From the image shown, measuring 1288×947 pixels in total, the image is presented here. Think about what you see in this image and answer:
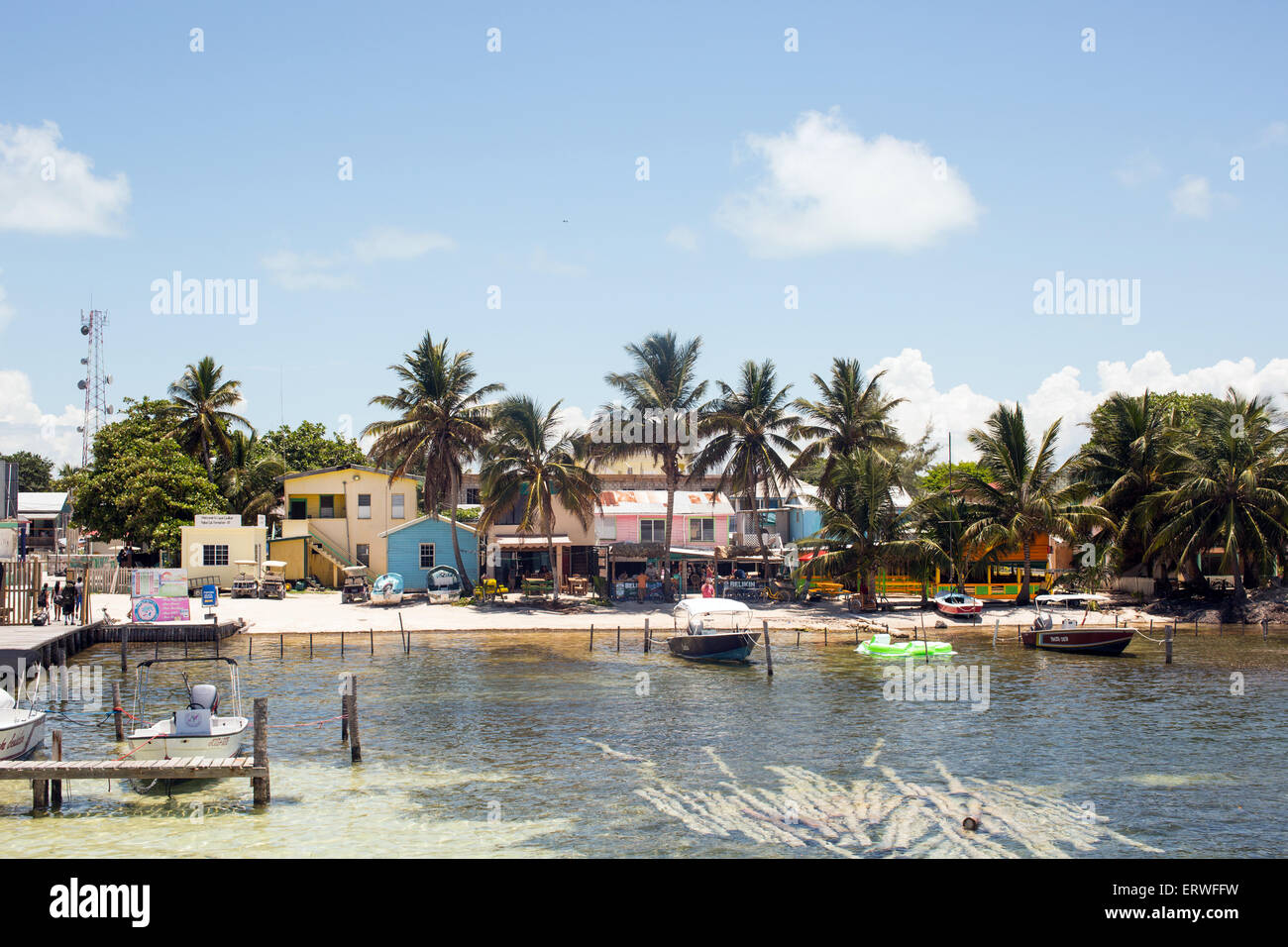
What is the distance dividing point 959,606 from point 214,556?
4503cm

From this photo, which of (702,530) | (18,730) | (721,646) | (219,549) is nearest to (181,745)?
(18,730)

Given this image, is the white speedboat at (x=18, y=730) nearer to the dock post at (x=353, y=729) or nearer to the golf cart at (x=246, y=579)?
the dock post at (x=353, y=729)

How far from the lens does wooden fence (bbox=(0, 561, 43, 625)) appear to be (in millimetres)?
41469

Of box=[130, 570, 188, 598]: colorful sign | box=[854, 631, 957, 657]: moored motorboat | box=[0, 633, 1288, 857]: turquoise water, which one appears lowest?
box=[854, 631, 957, 657]: moored motorboat

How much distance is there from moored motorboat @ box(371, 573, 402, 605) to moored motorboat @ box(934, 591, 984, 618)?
1253 inches

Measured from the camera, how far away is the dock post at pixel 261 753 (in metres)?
19.4

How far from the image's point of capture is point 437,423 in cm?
5784

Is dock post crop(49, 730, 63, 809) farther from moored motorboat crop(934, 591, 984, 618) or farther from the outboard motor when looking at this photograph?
moored motorboat crop(934, 591, 984, 618)

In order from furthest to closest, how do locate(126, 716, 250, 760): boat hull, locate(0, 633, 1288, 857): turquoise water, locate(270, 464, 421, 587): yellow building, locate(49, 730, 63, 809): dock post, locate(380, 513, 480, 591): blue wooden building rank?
1. locate(270, 464, 421, 587): yellow building
2. locate(380, 513, 480, 591): blue wooden building
3. locate(126, 716, 250, 760): boat hull
4. locate(49, 730, 63, 809): dock post
5. locate(0, 633, 1288, 857): turquoise water

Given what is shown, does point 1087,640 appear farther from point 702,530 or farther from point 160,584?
point 160,584

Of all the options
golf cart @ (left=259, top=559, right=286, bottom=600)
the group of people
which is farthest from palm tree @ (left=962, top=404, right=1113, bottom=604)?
the group of people

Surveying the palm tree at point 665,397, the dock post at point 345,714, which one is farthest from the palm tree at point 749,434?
the dock post at point 345,714

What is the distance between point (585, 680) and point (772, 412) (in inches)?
1138
